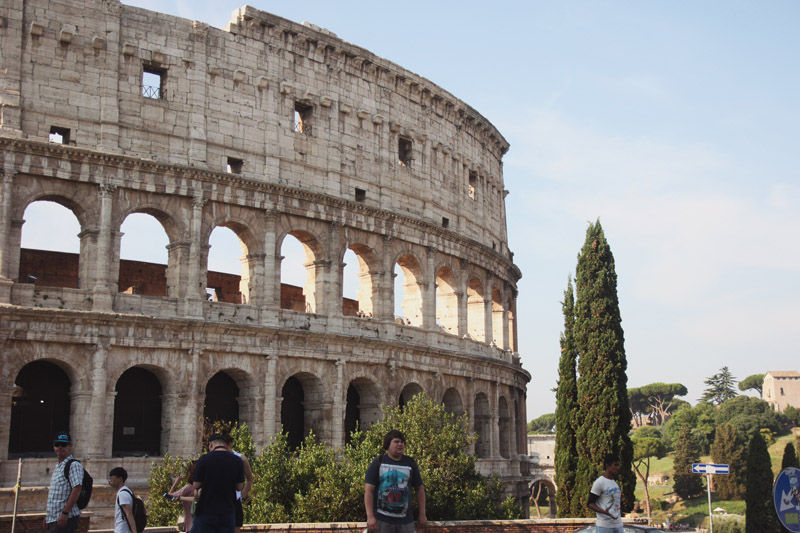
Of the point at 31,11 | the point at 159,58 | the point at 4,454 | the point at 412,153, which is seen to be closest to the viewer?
the point at 4,454

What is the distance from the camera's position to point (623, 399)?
29.2 meters

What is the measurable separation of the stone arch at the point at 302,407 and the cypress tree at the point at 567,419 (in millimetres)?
7988

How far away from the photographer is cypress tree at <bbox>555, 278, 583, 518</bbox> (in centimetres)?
2978

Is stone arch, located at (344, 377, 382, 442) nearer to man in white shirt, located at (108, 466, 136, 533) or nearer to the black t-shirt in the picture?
man in white shirt, located at (108, 466, 136, 533)

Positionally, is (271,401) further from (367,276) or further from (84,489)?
(84,489)

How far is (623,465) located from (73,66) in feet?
65.1

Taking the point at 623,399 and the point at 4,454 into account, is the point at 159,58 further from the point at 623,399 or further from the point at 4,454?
the point at 623,399

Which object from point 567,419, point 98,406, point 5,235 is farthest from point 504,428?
point 5,235

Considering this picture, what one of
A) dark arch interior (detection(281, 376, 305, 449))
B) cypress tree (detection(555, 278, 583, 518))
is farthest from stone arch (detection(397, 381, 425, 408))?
cypress tree (detection(555, 278, 583, 518))

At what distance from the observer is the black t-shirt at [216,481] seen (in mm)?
9562

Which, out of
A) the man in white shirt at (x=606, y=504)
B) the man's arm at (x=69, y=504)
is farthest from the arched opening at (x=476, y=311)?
the man's arm at (x=69, y=504)

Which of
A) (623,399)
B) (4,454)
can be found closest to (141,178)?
(4,454)

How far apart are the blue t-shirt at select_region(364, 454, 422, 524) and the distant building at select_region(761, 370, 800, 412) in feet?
397

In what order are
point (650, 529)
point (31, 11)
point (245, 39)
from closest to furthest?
1. point (650, 529)
2. point (31, 11)
3. point (245, 39)
